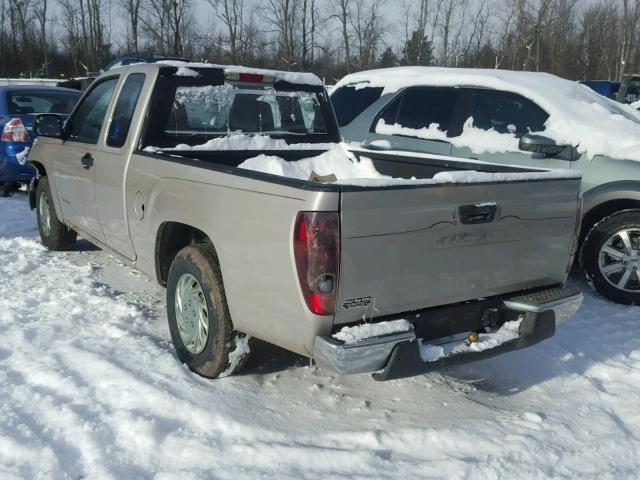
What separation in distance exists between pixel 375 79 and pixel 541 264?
415 centimetres

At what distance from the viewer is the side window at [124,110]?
4.52 meters

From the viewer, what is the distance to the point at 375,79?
7090 mm

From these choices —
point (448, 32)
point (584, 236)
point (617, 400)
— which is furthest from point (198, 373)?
point (448, 32)

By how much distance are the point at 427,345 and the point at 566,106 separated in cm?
349

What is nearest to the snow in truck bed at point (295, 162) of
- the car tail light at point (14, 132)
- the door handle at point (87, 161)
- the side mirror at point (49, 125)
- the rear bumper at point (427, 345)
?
the door handle at point (87, 161)

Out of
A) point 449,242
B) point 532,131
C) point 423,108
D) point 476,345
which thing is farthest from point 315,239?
point 423,108

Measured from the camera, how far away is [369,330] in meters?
2.84

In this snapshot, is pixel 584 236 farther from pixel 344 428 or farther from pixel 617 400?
pixel 344 428

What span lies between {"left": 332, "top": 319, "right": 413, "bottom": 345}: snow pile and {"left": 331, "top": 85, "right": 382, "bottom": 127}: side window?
4430mm

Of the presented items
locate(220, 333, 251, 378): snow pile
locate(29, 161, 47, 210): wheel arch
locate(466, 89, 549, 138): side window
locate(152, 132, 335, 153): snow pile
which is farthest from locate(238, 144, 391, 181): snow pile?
locate(29, 161, 47, 210): wheel arch

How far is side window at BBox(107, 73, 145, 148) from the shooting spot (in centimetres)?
452

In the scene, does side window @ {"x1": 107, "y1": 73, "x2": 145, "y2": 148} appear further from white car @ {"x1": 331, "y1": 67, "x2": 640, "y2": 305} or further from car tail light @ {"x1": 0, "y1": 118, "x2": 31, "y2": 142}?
car tail light @ {"x1": 0, "y1": 118, "x2": 31, "y2": 142}

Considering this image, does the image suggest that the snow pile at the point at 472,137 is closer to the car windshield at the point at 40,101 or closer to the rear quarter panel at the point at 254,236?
the rear quarter panel at the point at 254,236

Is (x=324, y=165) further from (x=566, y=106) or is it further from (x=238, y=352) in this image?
(x=566, y=106)
